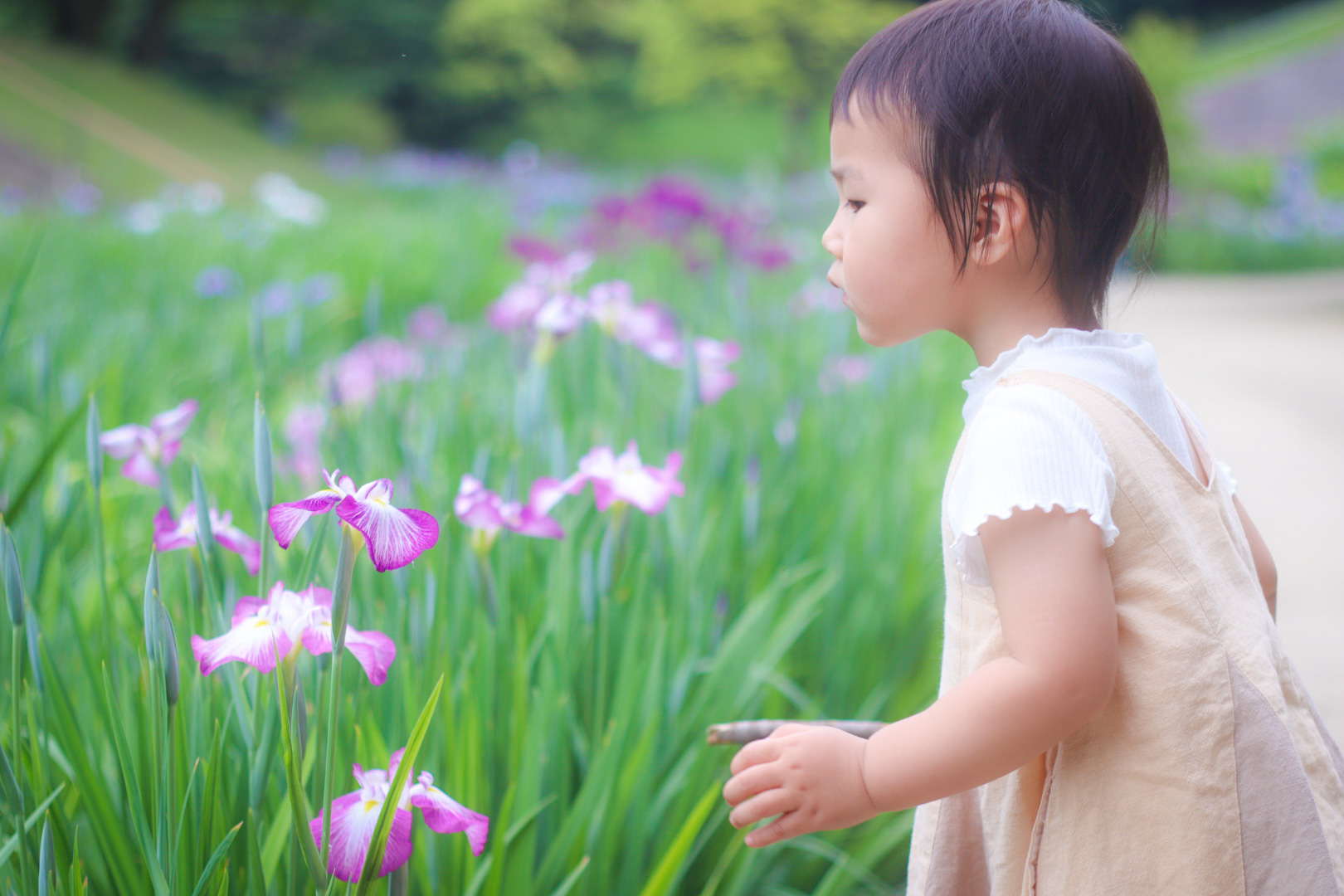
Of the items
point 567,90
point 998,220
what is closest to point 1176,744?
point 998,220

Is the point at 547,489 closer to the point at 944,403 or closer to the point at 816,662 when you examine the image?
the point at 816,662

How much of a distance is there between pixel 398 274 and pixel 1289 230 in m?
8.60

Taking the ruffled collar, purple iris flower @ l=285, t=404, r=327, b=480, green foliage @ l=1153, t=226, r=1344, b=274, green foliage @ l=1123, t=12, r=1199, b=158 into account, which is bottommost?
purple iris flower @ l=285, t=404, r=327, b=480

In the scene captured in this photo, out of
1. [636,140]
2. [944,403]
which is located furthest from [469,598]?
[636,140]

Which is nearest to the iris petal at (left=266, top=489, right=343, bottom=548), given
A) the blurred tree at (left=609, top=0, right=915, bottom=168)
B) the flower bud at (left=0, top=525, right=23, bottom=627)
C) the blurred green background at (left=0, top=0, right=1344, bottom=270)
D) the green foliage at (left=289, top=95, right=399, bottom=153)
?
the flower bud at (left=0, top=525, right=23, bottom=627)

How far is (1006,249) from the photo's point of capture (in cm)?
70

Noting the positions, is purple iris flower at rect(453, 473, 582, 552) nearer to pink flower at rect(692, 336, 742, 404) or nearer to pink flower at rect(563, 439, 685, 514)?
pink flower at rect(563, 439, 685, 514)

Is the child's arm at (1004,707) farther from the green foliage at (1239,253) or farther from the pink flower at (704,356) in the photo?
the green foliage at (1239,253)

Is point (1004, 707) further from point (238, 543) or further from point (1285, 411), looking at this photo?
point (1285, 411)

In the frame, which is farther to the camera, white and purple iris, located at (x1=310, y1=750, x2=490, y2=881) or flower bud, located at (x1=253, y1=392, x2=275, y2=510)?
flower bud, located at (x1=253, y1=392, x2=275, y2=510)

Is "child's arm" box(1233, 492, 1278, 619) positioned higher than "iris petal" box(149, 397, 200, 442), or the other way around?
"child's arm" box(1233, 492, 1278, 619)

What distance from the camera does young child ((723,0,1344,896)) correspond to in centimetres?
62

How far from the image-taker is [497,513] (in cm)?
88

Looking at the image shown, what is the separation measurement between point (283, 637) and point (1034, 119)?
61cm
